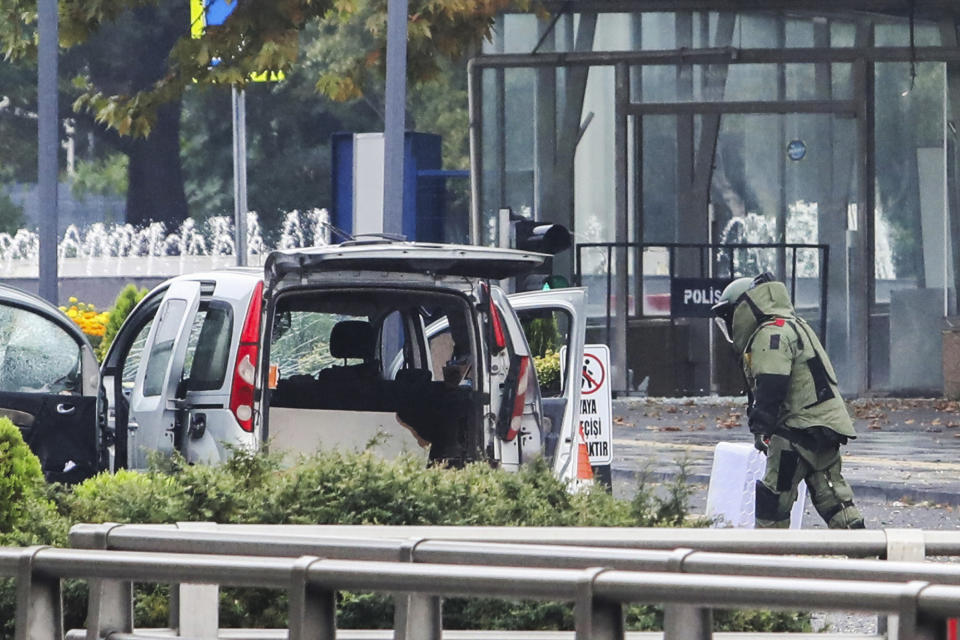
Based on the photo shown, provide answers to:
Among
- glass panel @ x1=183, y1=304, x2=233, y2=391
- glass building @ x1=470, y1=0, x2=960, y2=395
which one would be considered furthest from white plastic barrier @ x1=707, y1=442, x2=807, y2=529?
glass building @ x1=470, y1=0, x2=960, y2=395

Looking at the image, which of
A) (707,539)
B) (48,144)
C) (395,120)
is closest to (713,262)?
(48,144)

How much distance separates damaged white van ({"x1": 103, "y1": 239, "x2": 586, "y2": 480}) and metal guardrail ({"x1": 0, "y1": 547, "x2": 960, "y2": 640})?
4.10 meters

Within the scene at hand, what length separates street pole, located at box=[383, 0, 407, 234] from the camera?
47.9ft

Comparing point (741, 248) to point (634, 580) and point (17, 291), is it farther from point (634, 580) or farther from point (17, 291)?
point (634, 580)

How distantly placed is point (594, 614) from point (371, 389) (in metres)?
6.43

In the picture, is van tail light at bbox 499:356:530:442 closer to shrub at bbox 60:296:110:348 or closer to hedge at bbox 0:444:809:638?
hedge at bbox 0:444:809:638

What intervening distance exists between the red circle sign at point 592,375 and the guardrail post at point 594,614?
8.42 m

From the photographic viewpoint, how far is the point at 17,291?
1112 cm

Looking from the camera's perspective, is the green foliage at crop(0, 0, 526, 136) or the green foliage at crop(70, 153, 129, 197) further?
the green foliage at crop(70, 153, 129, 197)

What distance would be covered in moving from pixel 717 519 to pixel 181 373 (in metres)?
3.68

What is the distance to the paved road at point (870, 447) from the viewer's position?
14008mm

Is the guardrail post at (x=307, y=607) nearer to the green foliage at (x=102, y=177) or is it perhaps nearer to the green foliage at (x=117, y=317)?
the green foliage at (x=117, y=317)

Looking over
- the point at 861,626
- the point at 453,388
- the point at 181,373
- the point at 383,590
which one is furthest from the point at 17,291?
the point at 383,590

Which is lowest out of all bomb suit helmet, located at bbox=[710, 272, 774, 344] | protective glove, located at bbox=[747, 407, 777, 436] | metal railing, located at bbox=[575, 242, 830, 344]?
protective glove, located at bbox=[747, 407, 777, 436]
